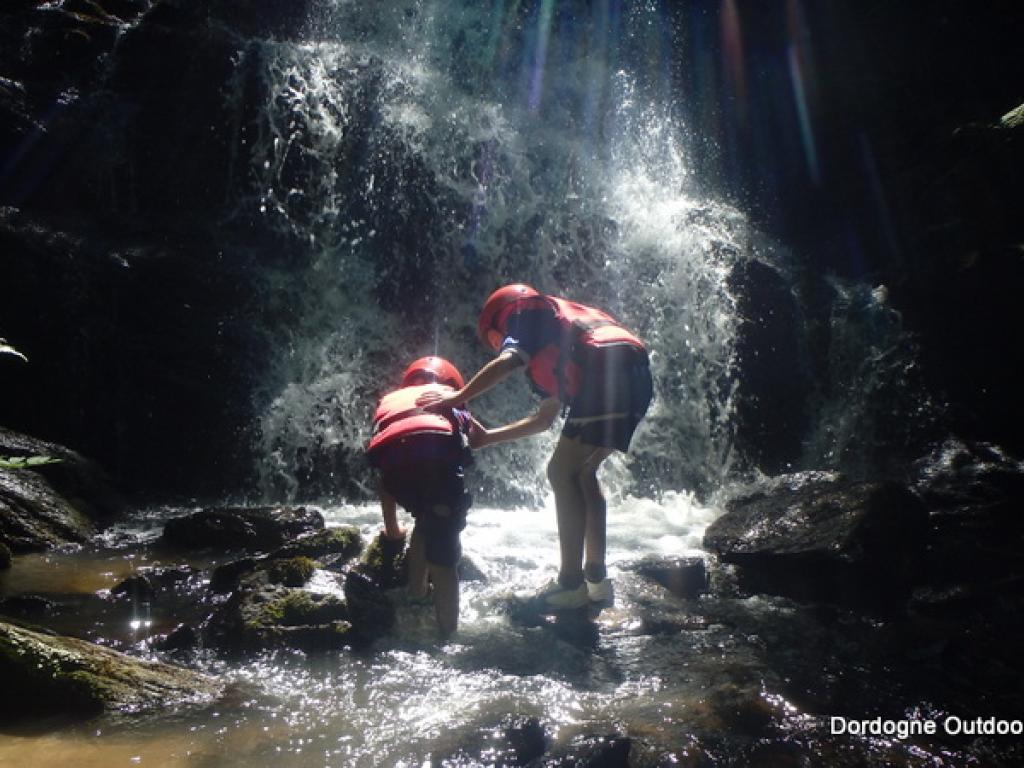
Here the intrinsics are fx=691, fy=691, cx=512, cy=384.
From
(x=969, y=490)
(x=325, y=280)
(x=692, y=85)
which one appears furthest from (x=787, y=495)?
(x=692, y=85)

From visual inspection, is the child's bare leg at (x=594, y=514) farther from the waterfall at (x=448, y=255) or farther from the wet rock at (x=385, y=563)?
the waterfall at (x=448, y=255)

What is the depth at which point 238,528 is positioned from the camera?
6.00 metres

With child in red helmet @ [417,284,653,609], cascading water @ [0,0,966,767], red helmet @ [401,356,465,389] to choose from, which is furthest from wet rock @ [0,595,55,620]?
child in red helmet @ [417,284,653,609]

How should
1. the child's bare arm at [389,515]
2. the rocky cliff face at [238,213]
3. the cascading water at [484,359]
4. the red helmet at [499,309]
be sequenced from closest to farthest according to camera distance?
the cascading water at [484,359]
the red helmet at [499,309]
the child's bare arm at [389,515]
the rocky cliff face at [238,213]

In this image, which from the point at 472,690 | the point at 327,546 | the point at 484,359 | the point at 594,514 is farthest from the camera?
the point at 484,359

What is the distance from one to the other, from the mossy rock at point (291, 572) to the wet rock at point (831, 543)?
3.24 meters

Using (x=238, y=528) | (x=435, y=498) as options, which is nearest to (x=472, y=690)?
(x=435, y=498)

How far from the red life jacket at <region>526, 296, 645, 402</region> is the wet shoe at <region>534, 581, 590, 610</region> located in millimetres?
1260

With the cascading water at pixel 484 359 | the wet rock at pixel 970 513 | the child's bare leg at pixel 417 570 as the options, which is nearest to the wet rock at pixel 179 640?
the cascading water at pixel 484 359

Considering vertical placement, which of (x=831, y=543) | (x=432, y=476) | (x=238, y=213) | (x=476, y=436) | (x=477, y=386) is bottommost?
(x=831, y=543)

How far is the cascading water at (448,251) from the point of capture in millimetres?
8773

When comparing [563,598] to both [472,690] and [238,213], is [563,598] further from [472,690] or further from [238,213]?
[238,213]

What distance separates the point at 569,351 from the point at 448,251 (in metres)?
6.10

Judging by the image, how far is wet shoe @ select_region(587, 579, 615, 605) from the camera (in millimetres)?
4691
